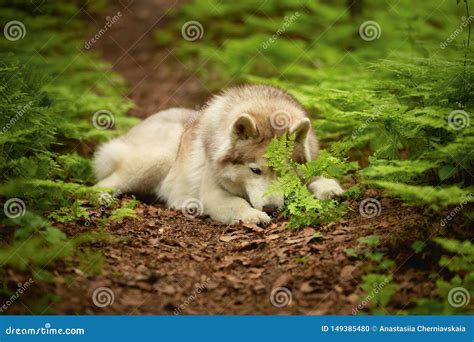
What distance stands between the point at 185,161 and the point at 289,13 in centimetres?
767

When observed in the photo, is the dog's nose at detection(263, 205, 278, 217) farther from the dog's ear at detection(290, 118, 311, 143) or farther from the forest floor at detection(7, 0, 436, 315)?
the dog's ear at detection(290, 118, 311, 143)

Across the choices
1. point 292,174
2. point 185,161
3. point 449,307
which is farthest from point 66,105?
point 449,307

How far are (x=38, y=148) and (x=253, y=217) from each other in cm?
322

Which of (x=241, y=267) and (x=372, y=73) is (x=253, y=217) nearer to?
(x=241, y=267)

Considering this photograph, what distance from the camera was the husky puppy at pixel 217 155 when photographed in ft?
24.1

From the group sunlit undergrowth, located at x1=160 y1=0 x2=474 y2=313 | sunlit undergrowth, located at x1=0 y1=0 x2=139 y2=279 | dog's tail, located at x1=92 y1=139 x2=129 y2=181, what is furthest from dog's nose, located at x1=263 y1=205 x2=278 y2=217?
dog's tail, located at x1=92 y1=139 x2=129 y2=181

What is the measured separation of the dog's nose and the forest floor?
0.77 feet

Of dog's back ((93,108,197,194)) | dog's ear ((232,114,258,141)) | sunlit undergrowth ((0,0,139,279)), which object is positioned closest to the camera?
sunlit undergrowth ((0,0,139,279))

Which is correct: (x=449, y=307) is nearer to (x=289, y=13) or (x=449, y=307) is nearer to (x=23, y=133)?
(x=23, y=133)

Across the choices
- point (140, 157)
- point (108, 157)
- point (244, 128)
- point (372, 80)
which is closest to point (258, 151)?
point (244, 128)

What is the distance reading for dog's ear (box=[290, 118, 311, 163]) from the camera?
715cm

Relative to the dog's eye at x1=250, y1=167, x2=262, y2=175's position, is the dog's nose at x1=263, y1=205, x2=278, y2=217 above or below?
below

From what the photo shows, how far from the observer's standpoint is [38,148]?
22.7 ft

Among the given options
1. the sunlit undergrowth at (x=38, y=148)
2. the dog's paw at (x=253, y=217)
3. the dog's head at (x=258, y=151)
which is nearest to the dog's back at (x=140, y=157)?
the sunlit undergrowth at (x=38, y=148)
